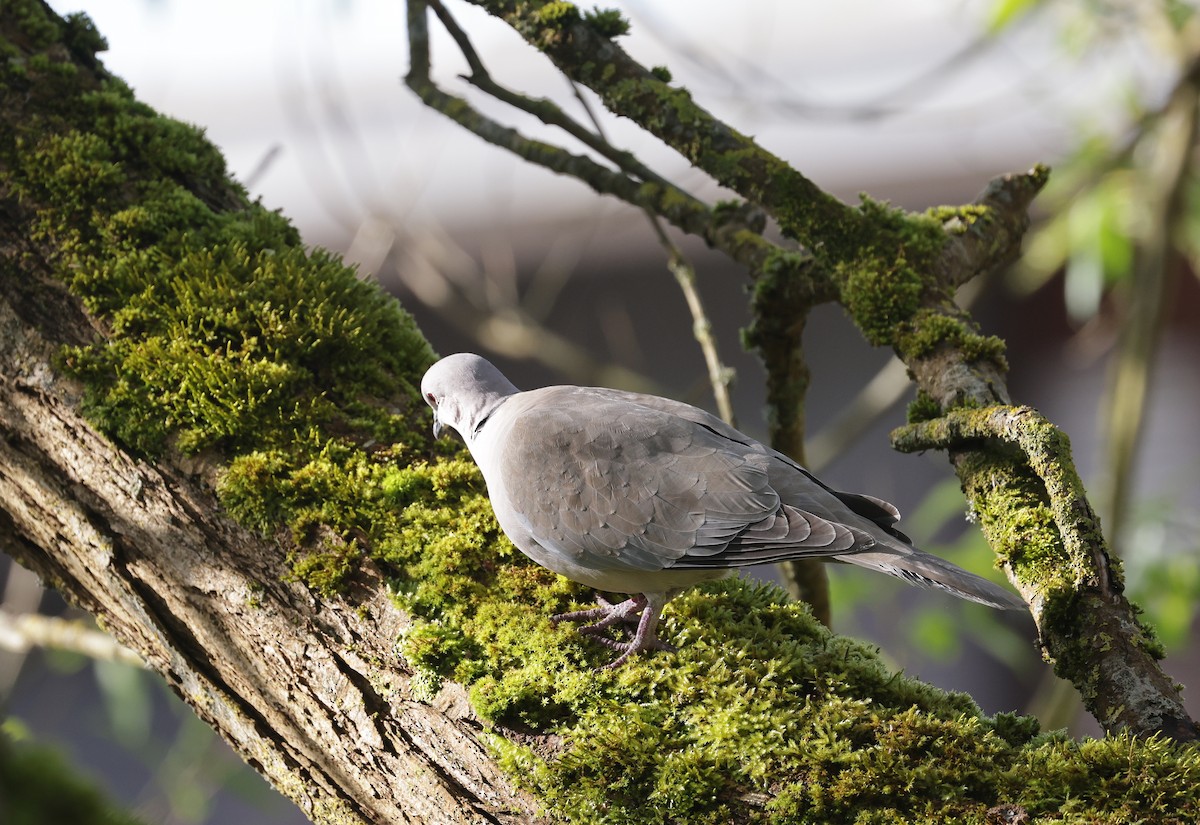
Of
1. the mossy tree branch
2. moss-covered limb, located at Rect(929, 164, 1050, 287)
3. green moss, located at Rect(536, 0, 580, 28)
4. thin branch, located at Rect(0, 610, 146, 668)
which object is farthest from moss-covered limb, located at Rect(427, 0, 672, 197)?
thin branch, located at Rect(0, 610, 146, 668)

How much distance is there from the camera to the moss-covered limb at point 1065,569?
1.78 meters

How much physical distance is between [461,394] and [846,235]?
3.64 feet

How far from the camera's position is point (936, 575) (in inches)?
74.0

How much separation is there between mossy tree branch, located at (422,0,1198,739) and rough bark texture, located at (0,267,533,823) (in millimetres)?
1342

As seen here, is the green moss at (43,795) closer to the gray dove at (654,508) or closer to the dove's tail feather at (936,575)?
the gray dove at (654,508)

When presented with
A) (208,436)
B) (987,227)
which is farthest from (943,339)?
(208,436)

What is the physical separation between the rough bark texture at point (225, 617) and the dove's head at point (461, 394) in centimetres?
50

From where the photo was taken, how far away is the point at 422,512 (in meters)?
2.27

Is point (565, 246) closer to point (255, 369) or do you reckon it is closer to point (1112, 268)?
point (1112, 268)

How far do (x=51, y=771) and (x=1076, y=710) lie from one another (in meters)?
3.92

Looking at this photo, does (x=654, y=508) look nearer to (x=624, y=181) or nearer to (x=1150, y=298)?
(x=624, y=181)

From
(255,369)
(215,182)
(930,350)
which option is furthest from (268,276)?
(930,350)

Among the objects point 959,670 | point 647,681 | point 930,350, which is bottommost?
point 647,681

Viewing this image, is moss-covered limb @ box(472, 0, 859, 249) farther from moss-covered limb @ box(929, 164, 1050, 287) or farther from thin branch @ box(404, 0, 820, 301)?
moss-covered limb @ box(929, 164, 1050, 287)
